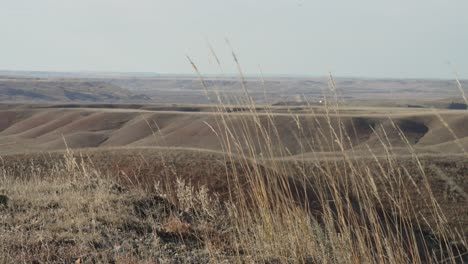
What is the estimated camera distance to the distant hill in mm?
127125

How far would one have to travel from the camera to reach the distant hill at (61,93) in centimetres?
12712

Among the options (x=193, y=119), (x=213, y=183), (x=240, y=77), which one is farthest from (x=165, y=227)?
(x=193, y=119)

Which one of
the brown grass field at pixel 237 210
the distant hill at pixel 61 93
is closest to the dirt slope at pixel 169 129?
the brown grass field at pixel 237 210

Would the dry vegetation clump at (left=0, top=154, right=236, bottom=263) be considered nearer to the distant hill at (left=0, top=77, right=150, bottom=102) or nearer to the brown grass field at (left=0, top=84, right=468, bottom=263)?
the brown grass field at (left=0, top=84, right=468, bottom=263)

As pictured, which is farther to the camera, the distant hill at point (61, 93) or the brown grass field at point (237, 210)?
the distant hill at point (61, 93)

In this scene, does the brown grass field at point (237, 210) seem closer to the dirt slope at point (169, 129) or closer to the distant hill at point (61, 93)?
the dirt slope at point (169, 129)

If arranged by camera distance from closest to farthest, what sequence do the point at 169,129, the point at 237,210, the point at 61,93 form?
the point at 237,210
the point at 169,129
the point at 61,93

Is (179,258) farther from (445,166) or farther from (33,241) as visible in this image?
(445,166)

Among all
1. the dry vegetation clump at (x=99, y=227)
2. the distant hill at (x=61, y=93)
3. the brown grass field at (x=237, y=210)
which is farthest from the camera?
the distant hill at (x=61, y=93)

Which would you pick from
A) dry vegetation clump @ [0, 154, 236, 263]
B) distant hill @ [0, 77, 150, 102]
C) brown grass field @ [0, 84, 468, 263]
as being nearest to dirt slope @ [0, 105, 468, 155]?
brown grass field @ [0, 84, 468, 263]

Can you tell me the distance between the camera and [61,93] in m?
137

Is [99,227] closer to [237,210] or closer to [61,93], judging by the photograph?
[237,210]

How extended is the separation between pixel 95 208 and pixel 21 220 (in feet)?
2.44

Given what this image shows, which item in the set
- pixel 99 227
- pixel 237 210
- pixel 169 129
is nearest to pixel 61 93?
pixel 169 129
